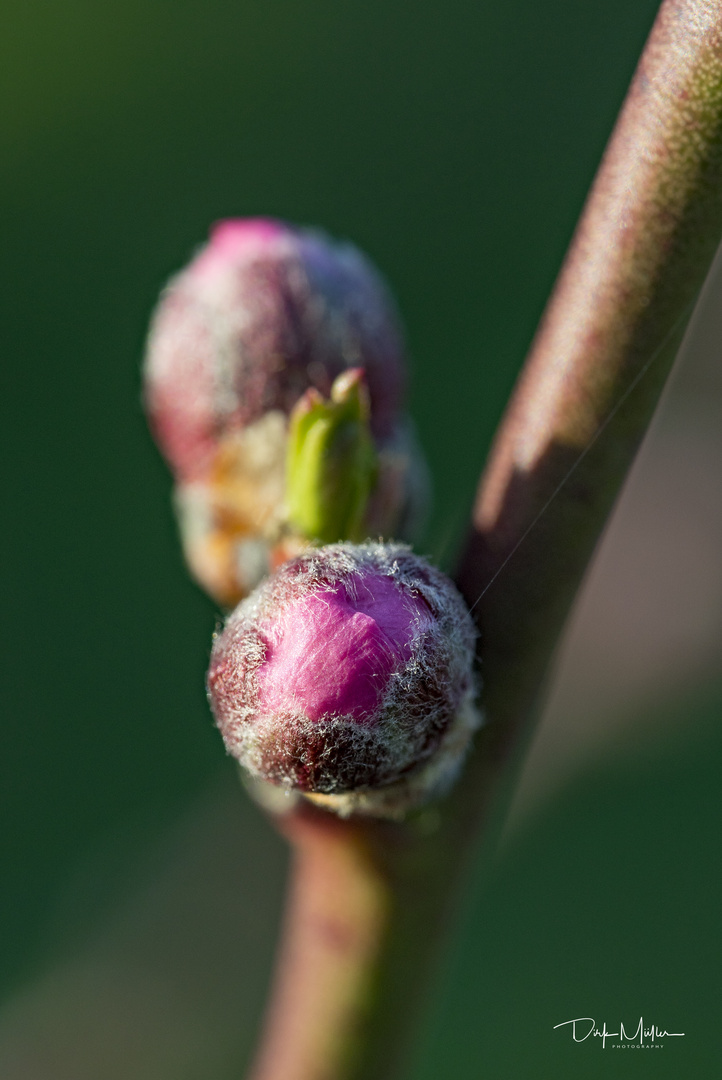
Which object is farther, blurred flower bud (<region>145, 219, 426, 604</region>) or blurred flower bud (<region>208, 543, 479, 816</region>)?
blurred flower bud (<region>145, 219, 426, 604</region>)

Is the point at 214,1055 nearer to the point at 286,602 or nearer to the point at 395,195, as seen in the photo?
the point at 286,602

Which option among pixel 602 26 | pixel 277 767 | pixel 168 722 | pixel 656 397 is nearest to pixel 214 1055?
pixel 168 722

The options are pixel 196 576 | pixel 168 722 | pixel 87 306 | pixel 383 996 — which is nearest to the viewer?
pixel 383 996

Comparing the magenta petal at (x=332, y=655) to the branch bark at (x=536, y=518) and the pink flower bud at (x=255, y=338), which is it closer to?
the branch bark at (x=536, y=518)

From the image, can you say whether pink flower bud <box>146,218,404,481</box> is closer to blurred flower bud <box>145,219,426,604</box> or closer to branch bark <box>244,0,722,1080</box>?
blurred flower bud <box>145,219,426,604</box>

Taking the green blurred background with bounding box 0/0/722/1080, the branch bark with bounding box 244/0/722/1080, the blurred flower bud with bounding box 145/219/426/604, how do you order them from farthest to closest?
the green blurred background with bounding box 0/0/722/1080, the blurred flower bud with bounding box 145/219/426/604, the branch bark with bounding box 244/0/722/1080

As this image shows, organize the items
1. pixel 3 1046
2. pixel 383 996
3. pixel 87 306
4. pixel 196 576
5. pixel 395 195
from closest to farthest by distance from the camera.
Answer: pixel 383 996
pixel 196 576
pixel 3 1046
pixel 87 306
pixel 395 195

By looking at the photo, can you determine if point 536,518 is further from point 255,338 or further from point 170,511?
point 170,511

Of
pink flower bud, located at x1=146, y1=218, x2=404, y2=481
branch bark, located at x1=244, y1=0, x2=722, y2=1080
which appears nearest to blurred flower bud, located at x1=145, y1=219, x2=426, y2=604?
pink flower bud, located at x1=146, y1=218, x2=404, y2=481

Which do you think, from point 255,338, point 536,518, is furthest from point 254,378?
point 536,518
